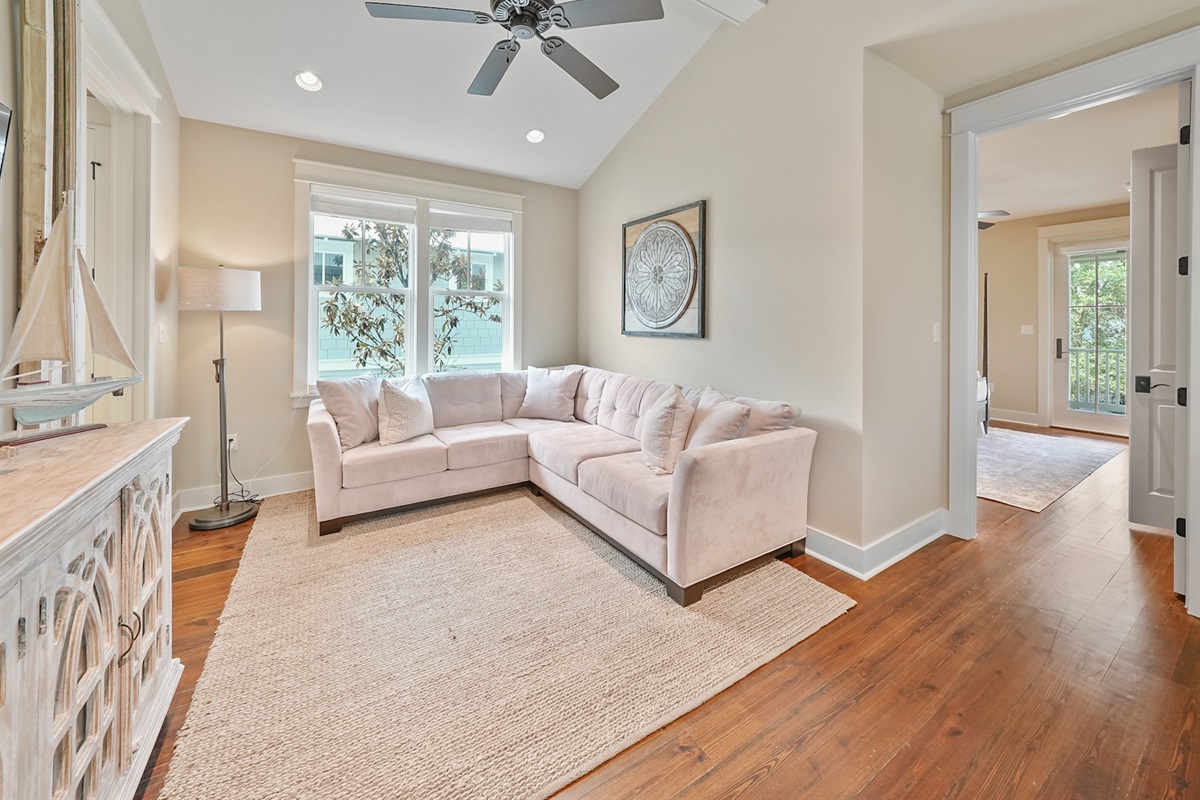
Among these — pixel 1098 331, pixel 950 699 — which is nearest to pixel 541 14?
pixel 950 699

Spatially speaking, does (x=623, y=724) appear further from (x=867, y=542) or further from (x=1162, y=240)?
(x=1162, y=240)

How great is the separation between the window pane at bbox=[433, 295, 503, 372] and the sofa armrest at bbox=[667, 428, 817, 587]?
2884 millimetres

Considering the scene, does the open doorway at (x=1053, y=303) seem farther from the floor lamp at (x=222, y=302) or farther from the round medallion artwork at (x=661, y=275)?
the floor lamp at (x=222, y=302)

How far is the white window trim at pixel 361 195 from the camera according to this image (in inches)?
146

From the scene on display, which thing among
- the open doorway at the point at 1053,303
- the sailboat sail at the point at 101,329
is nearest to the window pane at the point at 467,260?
the sailboat sail at the point at 101,329

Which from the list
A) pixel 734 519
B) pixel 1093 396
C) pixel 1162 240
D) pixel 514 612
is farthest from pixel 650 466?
pixel 1093 396

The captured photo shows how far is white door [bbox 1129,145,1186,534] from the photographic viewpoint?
2941mm

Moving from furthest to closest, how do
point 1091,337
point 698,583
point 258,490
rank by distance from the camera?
point 1091,337 < point 258,490 < point 698,583

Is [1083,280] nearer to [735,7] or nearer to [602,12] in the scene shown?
[735,7]

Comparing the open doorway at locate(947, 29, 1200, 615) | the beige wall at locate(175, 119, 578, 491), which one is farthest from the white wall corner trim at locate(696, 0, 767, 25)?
the beige wall at locate(175, 119, 578, 491)

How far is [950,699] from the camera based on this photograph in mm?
1680

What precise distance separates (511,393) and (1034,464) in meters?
4.85

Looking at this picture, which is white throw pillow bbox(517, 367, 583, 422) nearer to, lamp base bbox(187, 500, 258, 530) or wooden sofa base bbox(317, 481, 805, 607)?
wooden sofa base bbox(317, 481, 805, 607)

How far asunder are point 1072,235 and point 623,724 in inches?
302
